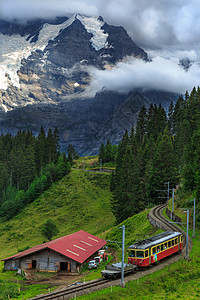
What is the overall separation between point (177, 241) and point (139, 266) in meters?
8.47

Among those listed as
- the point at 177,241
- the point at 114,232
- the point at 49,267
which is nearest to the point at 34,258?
the point at 49,267

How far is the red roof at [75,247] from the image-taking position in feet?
160

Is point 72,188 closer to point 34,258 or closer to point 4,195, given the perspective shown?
point 4,195

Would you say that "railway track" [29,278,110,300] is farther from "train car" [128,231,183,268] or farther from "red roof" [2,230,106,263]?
"red roof" [2,230,106,263]

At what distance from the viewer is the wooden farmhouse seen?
48.0 metres

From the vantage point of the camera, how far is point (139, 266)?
37.9m

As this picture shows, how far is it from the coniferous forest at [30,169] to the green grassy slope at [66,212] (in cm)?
446

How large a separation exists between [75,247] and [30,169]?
82572mm

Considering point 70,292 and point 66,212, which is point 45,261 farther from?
point 66,212

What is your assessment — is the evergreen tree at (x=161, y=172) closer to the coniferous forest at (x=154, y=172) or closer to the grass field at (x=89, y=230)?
the coniferous forest at (x=154, y=172)

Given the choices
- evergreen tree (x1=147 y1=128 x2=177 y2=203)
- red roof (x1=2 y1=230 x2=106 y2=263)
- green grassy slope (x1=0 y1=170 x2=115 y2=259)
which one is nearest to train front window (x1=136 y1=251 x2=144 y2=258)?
red roof (x1=2 y1=230 x2=106 y2=263)

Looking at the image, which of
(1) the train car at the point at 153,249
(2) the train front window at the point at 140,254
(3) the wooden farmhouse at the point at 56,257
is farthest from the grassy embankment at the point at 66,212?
(2) the train front window at the point at 140,254

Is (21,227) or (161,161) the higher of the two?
(161,161)

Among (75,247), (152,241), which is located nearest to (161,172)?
(75,247)
